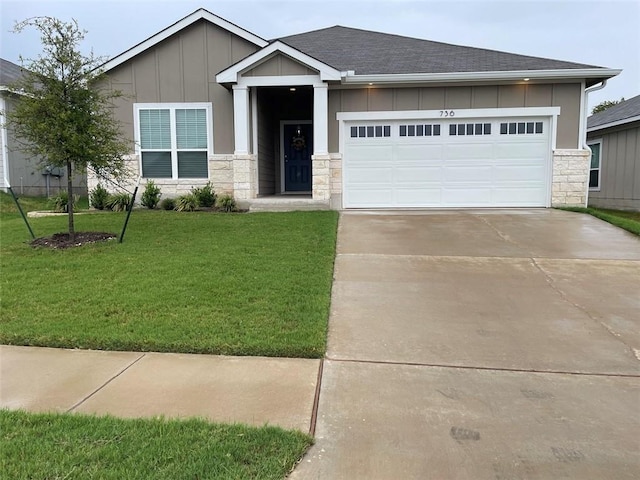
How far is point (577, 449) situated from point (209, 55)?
518 inches

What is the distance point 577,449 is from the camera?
2.85 m

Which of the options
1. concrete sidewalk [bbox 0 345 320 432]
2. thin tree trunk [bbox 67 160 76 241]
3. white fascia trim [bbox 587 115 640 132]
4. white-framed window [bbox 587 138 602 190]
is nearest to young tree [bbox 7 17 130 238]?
thin tree trunk [bbox 67 160 76 241]

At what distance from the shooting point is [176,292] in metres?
5.51

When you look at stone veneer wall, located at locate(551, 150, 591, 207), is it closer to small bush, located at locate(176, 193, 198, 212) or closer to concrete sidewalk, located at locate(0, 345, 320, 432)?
small bush, located at locate(176, 193, 198, 212)

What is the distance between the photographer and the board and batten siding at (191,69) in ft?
43.9

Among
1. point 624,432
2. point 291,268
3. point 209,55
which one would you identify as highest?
point 209,55

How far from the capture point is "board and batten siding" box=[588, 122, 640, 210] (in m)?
15.9

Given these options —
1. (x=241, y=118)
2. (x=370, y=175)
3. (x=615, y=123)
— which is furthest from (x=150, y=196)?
(x=615, y=123)

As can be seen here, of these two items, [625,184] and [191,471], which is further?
[625,184]

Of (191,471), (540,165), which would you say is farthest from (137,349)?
(540,165)

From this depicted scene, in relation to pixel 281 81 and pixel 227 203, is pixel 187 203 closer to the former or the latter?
pixel 227 203

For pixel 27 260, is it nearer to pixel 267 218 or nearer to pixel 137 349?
pixel 137 349

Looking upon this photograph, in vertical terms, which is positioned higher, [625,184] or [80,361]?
[625,184]

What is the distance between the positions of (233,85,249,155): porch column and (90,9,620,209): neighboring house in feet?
0.09
